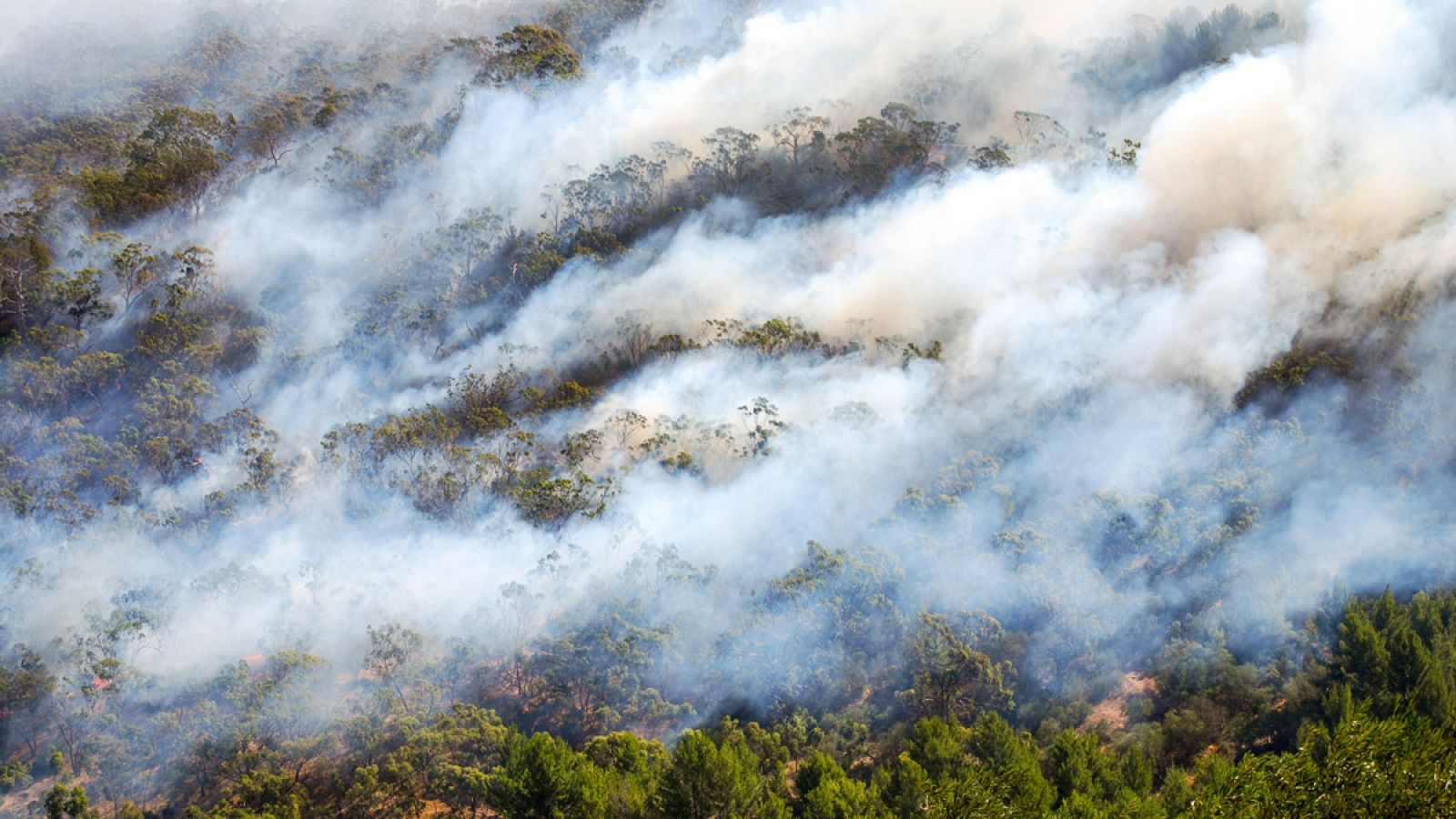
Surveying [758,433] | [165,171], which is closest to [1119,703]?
[758,433]

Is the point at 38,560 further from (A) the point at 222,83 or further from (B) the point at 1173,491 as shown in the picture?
(A) the point at 222,83

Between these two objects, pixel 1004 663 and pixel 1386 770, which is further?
pixel 1004 663

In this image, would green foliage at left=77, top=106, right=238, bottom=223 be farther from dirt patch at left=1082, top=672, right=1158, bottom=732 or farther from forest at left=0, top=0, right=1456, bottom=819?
dirt patch at left=1082, top=672, right=1158, bottom=732

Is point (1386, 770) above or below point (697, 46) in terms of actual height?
below

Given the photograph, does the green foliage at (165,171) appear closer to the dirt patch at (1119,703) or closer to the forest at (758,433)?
the forest at (758,433)

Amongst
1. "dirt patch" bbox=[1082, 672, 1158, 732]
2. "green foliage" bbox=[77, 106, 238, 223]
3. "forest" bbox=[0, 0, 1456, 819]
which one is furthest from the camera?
"green foliage" bbox=[77, 106, 238, 223]

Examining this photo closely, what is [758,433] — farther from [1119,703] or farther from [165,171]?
[165,171]

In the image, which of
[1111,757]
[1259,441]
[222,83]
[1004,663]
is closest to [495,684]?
[1004,663]

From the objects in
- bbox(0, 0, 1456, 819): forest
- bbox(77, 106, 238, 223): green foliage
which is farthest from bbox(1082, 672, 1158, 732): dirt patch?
bbox(77, 106, 238, 223): green foliage
